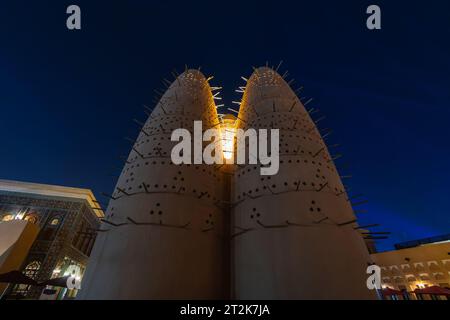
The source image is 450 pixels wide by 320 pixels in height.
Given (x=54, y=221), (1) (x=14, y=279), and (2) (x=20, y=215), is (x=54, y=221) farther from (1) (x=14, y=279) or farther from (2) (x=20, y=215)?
(1) (x=14, y=279)

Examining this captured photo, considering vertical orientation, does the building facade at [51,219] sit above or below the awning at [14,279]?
above

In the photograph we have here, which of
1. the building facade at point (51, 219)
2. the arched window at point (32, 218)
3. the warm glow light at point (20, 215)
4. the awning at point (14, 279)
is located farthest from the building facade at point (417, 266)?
the warm glow light at point (20, 215)

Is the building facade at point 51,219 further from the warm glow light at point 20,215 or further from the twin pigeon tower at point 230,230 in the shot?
the twin pigeon tower at point 230,230

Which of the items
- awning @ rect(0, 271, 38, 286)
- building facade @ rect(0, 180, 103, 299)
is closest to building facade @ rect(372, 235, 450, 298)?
awning @ rect(0, 271, 38, 286)

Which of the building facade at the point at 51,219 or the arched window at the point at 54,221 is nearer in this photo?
the building facade at the point at 51,219

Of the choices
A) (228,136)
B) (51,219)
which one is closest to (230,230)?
(228,136)

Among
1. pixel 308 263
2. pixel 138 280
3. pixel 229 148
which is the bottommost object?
pixel 138 280

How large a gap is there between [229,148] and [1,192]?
2959cm

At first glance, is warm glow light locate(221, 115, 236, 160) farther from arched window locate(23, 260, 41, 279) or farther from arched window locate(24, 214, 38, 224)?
arched window locate(24, 214, 38, 224)

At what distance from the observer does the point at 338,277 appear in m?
4.95

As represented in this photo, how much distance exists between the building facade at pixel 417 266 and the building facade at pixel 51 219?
107ft

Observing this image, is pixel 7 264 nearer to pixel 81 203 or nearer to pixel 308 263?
pixel 81 203

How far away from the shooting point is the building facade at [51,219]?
2178 cm
